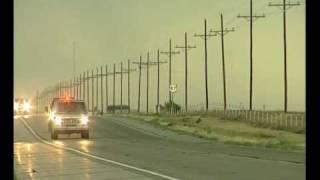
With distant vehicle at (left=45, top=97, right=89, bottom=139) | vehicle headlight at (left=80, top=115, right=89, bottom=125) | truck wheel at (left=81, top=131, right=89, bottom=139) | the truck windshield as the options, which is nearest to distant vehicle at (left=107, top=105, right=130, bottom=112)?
truck wheel at (left=81, top=131, right=89, bottom=139)

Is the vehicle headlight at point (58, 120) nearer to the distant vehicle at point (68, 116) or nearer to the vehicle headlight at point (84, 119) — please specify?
the distant vehicle at point (68, 116)

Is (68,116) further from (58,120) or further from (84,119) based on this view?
(84,119)

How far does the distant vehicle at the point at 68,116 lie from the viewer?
1523 inches

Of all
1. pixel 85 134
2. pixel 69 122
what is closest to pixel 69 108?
pixel 69 122

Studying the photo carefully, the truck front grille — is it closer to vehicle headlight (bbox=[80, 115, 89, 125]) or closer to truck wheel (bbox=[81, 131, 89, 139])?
vehicle headlight (bbox=[80, 115, 89, 125])

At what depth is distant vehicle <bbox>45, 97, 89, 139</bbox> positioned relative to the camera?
38688 mm

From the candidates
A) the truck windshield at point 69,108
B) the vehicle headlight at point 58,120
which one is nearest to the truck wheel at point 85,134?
the truck windshield at point 69,108

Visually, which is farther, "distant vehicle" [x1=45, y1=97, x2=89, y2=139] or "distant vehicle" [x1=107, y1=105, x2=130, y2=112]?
"distant vehicle" [x1=107, y1=105, x2=130, y2=112]

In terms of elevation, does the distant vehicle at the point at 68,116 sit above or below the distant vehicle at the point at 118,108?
above

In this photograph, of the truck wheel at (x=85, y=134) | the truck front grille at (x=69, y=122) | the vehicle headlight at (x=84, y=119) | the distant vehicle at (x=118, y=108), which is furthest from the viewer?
the distant vehicle at (x=118, y=108)

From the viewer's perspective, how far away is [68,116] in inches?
1519
